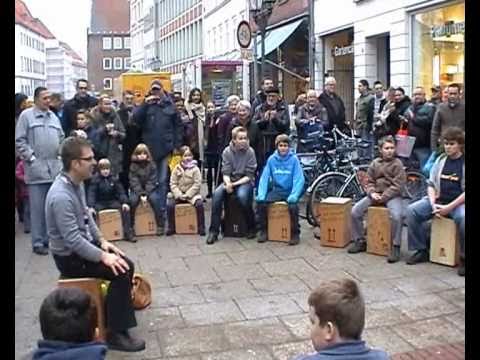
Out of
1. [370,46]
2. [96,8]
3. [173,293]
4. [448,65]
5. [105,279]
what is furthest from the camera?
[96,8]

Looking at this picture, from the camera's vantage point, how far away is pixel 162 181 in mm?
10148

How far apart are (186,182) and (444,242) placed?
3.59m

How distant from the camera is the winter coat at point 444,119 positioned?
9.54m

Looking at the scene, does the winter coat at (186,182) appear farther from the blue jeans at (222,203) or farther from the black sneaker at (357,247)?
the black sneaker at (357,247)

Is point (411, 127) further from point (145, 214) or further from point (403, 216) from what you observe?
point (145, 214)

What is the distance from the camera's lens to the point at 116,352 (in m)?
5.27

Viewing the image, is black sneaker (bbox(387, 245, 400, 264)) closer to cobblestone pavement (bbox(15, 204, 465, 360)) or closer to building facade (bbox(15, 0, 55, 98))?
cobblestone pavement (bbox(15, 204, 465, 360))

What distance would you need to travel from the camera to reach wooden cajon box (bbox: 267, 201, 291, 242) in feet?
29.2

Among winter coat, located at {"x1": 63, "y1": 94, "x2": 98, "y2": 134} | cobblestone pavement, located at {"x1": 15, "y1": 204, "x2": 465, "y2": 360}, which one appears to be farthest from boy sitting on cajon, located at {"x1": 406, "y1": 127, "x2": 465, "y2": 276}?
winter coat, located at {"x1": 63, "y1": 94, "x2": 98, "y2": 134}

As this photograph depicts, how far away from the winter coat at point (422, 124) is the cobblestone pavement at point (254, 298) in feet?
8.08

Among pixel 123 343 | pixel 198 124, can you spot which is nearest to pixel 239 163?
pixel 198 124

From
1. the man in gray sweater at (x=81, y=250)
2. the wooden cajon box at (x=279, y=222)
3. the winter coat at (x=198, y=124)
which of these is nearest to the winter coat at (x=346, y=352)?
the man in gray sweater at (x=81, y=250)

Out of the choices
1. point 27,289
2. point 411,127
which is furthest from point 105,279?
point 411,127

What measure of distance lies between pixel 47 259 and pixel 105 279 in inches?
128
